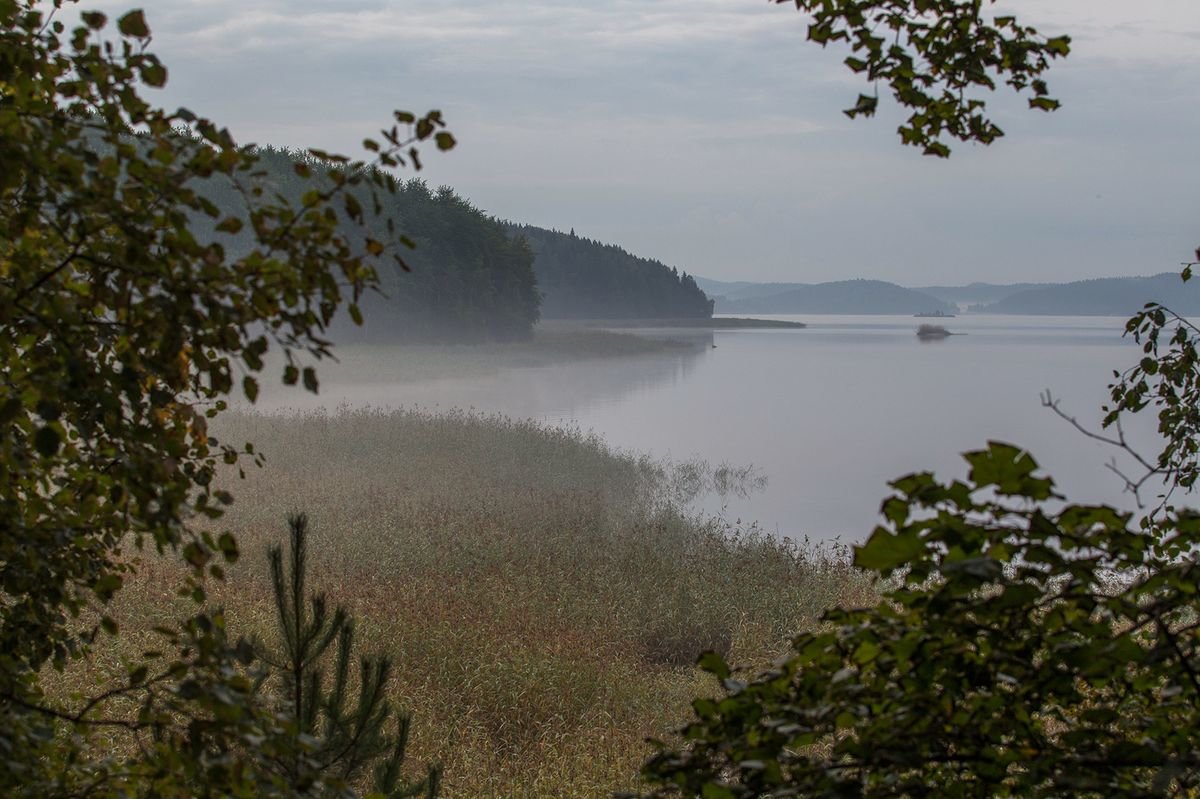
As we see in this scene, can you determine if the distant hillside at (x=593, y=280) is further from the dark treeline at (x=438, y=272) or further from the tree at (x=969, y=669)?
the tree at (x=969, y=669)

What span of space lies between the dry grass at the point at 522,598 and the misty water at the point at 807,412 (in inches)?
105

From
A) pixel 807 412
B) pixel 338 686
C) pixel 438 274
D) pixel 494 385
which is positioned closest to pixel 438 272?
pixel 438 274

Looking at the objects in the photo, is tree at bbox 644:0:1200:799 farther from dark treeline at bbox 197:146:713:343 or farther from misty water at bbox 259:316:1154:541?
dark treeline at bbox 197:146:713:343

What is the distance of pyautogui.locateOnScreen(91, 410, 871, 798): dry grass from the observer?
365 inches

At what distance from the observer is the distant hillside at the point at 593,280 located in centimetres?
13925

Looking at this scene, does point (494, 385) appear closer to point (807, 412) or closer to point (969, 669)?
point (807, 412)

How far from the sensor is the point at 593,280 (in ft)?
462

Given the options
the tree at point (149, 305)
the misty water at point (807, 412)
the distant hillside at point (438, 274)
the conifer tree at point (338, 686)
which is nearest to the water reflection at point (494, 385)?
the misty water at point (807, 412)

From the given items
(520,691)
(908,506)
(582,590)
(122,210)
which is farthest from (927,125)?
(582,590)

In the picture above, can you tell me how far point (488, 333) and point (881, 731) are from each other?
75.4 meters

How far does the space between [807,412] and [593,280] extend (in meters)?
98.9

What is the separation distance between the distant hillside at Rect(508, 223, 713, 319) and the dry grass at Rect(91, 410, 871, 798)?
385ft

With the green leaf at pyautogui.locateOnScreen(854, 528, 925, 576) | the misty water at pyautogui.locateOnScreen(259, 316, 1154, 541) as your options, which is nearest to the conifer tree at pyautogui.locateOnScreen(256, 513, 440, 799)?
the green leaf at pyautogui.locateOnScreen(854, 528, 925, 576)

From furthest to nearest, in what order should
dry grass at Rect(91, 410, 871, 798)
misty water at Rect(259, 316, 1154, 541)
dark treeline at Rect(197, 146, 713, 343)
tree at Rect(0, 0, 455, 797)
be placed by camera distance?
dark treeline at Rect(197, 146, 713, 343)
misty water at Rect(259, 316, 1154, 541)
dry grass at Rect(91, 410, 871, 798)
tree at Rect(0, 0, 455, 797)
